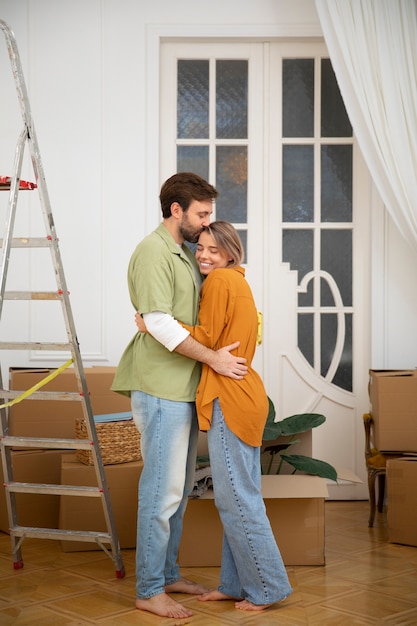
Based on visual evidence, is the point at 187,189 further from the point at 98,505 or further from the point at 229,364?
the point at 98,505

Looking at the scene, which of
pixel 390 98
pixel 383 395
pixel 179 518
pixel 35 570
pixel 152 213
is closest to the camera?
pixel 179 518

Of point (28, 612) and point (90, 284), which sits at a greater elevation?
point (90, 284)

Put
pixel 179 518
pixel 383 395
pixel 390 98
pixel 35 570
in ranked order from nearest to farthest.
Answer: pixel 179 518
pixel 35 570
pixel 383 395
pixel 390 98

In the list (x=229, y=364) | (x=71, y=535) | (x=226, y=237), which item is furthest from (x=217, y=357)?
(x=71, y=535)

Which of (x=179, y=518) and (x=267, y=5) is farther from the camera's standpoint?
(x=267, y=5)

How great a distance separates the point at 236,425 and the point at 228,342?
28 cm

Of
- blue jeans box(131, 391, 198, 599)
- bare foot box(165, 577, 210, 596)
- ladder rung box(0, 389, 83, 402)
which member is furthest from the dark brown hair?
bare foot box(165, 577, 210, 596)

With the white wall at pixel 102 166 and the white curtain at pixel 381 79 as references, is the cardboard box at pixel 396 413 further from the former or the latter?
the white curtain at pixel 381 79

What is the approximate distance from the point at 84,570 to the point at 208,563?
505 millimetres

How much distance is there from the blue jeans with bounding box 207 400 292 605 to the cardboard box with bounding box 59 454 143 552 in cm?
89

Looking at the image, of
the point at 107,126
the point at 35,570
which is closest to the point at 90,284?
the point at 107,126

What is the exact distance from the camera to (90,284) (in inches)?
178

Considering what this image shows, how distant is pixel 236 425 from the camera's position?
281cm

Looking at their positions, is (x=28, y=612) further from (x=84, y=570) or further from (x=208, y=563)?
(x=208, y=563)
